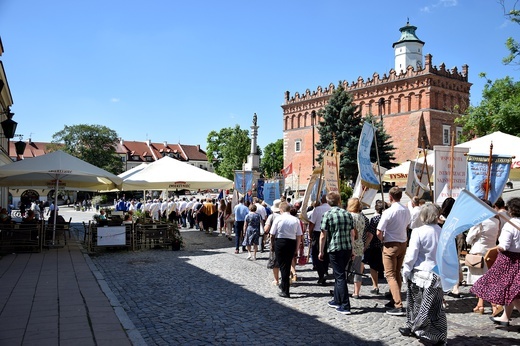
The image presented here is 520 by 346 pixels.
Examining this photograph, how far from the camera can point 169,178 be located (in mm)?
15578

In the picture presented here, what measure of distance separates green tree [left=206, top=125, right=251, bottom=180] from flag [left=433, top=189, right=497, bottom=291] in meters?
69.2

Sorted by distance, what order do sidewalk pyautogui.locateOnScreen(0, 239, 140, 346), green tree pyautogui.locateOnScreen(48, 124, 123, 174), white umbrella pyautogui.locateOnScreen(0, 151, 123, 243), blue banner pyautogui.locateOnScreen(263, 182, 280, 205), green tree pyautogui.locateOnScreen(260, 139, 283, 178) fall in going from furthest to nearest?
green tree pyautogui.locateOnScreen(260, 139, 283, 178)
green tree pyautogui.locateOnScreen(48, 124, 123, 174)
blue banner pyautogui.locateOnScreen(263, 182, 280, 205)
white umbrella pyautogui.locateOnScreen(0, 151, 123, 243)
sidewalk pyautogui.locateOnScreen(0, 239, 140, 346)

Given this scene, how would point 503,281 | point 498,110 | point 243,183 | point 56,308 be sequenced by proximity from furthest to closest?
point 498,110
point 243,183
point 56,308
point 503,281

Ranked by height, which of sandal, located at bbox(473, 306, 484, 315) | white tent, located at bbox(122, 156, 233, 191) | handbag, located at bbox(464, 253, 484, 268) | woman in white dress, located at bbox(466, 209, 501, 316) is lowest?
sandal, located at bbox(473, 306, 484, 315)

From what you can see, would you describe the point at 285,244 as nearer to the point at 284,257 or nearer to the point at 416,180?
the point at 284,257

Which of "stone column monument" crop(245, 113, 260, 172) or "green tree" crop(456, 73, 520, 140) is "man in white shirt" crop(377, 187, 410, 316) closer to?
"green tree" crop(456, 73, 520, 140)

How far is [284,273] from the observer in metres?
7.86

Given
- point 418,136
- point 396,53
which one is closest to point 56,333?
point 418,136

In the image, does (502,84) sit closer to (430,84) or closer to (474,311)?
(474,311)

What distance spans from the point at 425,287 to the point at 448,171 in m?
5.19

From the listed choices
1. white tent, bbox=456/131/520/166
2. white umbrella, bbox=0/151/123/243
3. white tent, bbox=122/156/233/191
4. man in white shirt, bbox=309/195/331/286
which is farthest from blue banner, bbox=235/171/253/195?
white tent, bbox=456/131/520/166

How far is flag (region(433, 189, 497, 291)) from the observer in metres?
4.67

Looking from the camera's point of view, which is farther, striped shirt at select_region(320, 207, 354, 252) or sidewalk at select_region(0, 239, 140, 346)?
striped shirt at select_region(320, 207, 354, 252)

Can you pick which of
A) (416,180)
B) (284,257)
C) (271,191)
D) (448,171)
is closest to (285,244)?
(284,257)
